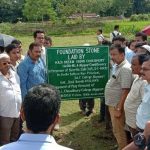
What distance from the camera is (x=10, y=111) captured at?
5.62 meters

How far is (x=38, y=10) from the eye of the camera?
206 ft

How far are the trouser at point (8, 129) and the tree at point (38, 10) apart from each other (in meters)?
55.5

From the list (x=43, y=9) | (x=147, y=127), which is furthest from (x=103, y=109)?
(x=43, y=9)

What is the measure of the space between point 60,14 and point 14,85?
2354 inches

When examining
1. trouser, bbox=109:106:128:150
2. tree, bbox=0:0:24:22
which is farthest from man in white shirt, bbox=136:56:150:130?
tree, bbox=0:0:24:22

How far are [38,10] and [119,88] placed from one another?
58.1 metres

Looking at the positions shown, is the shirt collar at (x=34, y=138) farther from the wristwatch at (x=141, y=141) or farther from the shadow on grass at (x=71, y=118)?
the shadow on grass at (x=71, y=118)

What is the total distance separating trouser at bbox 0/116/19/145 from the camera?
18.7ft

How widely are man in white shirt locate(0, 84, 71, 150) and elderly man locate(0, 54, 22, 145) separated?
309cm

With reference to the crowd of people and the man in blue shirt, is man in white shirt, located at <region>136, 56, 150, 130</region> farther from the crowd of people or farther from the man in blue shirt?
the man in blue shirt

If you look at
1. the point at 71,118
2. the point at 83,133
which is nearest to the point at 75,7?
the point at 71,118

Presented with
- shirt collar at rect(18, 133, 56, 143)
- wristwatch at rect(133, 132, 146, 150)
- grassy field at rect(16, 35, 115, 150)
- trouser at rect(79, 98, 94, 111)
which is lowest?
grassy field at rect(16, 35, 115, 150)

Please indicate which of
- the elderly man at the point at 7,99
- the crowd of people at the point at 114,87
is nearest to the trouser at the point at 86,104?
the crowd of people at the point at 114,87

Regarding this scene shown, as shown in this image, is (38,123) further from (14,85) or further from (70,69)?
(70,69)
